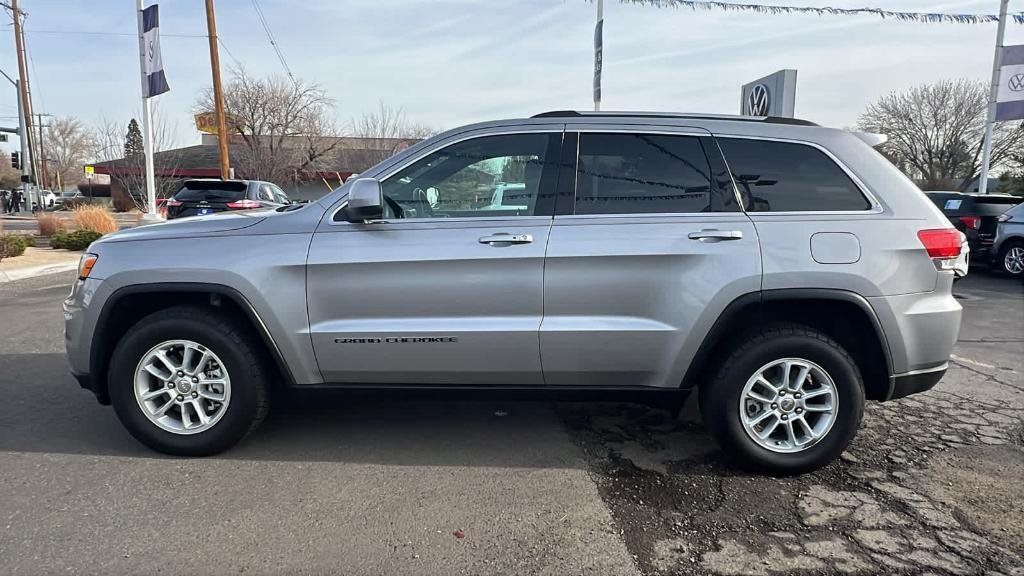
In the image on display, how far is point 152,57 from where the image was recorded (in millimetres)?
16250

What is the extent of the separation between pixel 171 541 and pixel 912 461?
388cm

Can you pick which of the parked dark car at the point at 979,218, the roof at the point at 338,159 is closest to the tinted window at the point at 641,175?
the parked dark car at the point at 979,218

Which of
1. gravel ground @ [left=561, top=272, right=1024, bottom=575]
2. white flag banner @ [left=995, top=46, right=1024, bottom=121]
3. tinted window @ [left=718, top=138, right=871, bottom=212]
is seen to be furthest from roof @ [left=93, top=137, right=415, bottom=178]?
tinted window @ [left=718, top=138, right=871, bottom=212]

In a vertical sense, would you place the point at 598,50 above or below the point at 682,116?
above

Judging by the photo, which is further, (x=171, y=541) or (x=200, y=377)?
(x=200, y=377)

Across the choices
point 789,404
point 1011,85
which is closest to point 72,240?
point 789,404

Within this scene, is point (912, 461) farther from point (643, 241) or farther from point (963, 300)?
point (963, 300)

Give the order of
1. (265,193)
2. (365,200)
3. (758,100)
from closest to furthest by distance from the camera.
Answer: (365,200)
(758,100)
(265,193)

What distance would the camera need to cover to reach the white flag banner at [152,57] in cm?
1575

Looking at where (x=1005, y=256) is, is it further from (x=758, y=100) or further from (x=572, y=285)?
(x=572, y=285)

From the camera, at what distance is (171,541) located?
284 centimetres

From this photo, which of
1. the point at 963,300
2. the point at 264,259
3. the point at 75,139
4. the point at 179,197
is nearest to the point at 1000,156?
the point at 963,300

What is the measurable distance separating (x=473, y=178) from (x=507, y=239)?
466 millimetres

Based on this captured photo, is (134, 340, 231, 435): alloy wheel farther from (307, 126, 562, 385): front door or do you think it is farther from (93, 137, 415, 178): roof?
(93, 137, 415, 178): roof
